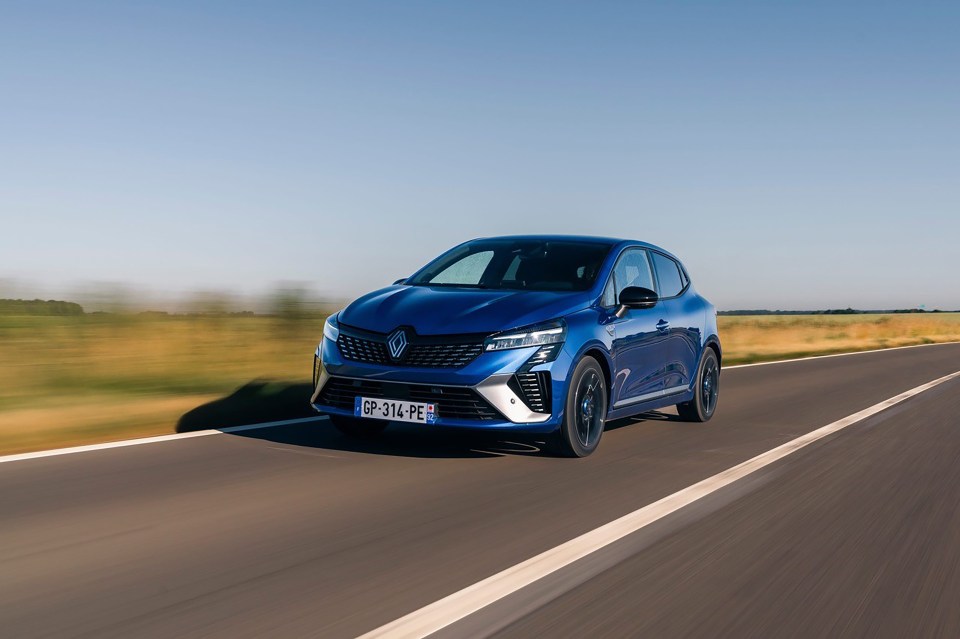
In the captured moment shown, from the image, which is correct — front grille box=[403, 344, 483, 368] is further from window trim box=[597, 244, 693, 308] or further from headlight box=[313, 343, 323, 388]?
window trim box=[597, 244, 693, 308]

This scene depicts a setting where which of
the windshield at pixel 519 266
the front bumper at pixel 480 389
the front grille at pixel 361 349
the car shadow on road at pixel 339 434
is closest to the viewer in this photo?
the front bumper at pixel 480 389

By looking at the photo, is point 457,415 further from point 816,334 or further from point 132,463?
point 816,334

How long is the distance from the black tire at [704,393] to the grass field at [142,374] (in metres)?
3.94

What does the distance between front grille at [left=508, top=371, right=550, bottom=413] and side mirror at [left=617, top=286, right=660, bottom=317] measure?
4.29 ft

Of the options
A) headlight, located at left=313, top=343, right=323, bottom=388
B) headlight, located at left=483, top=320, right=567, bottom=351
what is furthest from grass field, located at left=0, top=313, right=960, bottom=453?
headlight, located at left=483, top=320, right=567, bottom=351

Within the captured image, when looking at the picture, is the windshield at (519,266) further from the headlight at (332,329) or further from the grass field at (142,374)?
the grass field at (142,374)

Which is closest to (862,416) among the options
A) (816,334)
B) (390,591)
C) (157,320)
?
(390,591)

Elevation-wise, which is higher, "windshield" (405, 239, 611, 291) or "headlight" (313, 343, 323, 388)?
"windshield" (405, 239, 611, 291)

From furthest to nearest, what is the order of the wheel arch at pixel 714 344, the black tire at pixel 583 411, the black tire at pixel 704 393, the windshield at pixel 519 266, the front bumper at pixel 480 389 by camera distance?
the wheel arch at pixel 714 344 → the black tire at pixel 704 393 → the windshield at pixel 519 266 → the black tire at pixel 583 411 → the front bumper at pixel 480 389

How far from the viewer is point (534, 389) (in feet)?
25.0

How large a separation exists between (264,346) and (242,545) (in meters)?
11.4

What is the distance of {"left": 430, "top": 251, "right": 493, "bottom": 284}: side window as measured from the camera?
362 inches

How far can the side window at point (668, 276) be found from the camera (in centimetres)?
1021

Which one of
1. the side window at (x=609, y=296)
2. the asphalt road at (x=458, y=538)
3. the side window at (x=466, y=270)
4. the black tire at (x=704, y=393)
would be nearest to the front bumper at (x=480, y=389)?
the asphalt road at (x=458, y=538)
